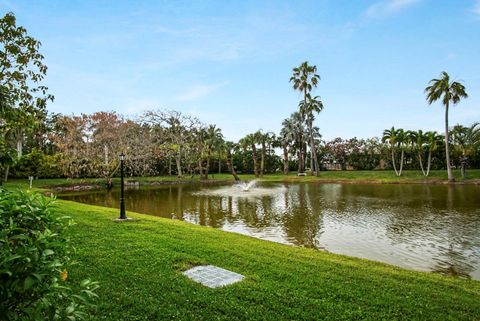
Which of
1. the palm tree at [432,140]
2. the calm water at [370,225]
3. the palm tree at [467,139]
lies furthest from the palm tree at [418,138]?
the calm water at [370,225]

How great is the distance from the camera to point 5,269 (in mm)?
1870

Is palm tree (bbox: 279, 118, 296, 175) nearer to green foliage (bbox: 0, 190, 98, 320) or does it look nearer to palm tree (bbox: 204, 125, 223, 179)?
palm tree (bbox: 204, 125, 223, 179)

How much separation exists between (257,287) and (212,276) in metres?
1.05

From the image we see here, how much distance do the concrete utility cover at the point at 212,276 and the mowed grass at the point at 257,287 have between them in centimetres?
21

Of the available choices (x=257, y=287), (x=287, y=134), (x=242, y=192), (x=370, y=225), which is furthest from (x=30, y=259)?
(x=287, y=134)

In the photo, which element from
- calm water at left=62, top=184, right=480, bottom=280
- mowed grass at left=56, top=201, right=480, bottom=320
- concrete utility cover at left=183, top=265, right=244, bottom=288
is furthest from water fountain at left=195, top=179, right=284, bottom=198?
concrete utility cover at left=183, top=265, right=244, bottom=288

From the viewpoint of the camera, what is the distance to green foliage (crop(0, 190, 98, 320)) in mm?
1948

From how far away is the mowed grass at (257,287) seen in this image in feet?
15.0

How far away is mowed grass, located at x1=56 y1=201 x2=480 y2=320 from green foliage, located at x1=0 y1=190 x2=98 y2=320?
233 cm

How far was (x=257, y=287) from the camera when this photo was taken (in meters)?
5.41

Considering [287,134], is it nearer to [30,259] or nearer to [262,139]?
[262,139]

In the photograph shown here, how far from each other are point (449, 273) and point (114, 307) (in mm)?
8227

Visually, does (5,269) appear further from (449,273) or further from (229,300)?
(449,273)

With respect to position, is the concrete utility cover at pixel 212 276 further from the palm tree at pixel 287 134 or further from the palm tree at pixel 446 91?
the palm tree at pixel 287 134
